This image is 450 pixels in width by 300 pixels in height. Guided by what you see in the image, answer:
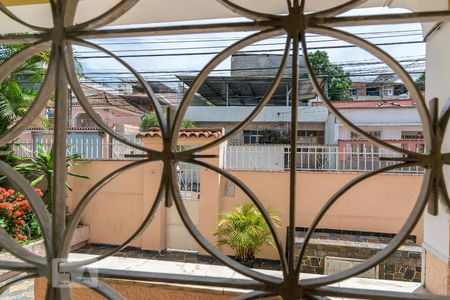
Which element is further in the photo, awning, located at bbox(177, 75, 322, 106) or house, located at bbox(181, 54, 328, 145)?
house, located at bbox(181, 54, 328, 145)

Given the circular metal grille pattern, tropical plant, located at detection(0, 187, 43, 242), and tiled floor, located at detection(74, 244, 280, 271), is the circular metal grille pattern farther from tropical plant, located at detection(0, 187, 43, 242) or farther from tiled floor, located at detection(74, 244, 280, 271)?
tiled floor, located at detection(74, 244, 280, 271)

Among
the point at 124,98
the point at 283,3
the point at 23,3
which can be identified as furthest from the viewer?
the point at 124,98

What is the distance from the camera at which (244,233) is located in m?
4.03

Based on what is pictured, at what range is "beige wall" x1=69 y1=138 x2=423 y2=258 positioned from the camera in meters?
4.36

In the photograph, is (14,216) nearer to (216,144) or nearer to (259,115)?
(216,144)

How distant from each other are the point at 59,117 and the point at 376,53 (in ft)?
1.62

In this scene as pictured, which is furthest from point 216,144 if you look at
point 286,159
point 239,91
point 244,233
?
point 239,91

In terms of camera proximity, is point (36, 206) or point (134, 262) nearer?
point (36, 206)

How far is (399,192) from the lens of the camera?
4.36 metres

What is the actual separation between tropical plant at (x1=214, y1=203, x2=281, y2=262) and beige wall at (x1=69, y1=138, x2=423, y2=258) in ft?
0.95

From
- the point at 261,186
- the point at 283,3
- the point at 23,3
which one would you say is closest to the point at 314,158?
the point at 261,186

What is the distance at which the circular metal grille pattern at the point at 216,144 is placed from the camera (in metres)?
0.43

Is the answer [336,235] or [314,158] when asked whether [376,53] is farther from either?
[314,158]

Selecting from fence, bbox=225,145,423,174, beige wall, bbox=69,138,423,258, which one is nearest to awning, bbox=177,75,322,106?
fence, bbox=225,145,423,174
